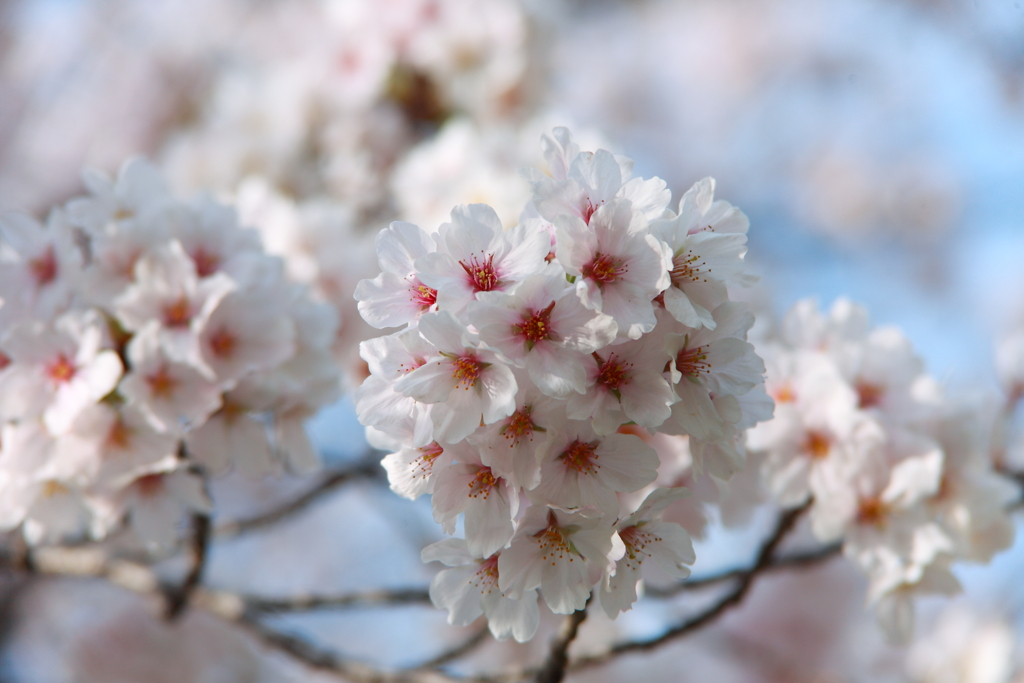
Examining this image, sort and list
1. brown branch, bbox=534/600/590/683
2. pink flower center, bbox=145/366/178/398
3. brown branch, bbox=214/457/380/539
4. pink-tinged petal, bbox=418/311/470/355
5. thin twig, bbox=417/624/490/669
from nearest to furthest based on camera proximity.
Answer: pink-tinged petal, bbox=418/311/470/355 → brown branch, bbox=534/600/590/683 → pink flower center, bbox=145/366/178/398 → thin twig, bbox=417/624/490/669 → brown branch, bbox=214/457/380/539

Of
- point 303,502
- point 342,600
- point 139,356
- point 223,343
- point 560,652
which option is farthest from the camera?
point 303,502


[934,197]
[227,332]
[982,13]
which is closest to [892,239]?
[934,197]

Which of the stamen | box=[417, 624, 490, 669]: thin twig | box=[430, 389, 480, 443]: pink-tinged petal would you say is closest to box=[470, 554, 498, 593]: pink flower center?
box=[430, 389, 480, 443]: pink-tinged petal

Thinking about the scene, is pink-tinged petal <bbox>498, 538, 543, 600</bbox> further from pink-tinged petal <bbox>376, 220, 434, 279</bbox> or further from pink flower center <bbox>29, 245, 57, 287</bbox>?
pink flower center <bbox>29, 245, 57, 287</bbox>

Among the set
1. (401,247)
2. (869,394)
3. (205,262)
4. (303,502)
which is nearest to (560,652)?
(401,247)

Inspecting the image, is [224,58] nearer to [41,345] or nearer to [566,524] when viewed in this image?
[41,345]

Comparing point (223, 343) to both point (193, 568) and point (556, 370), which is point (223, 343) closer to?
point (193, 568)
